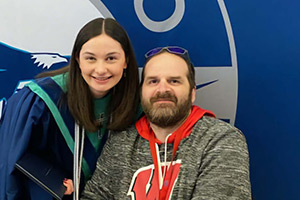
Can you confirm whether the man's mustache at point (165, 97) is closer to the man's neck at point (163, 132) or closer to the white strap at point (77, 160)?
the man's neck at point (163, 132)

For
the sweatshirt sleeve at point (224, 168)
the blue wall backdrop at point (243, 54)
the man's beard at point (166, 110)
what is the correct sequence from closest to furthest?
the sweatshirt sleeve at point (224, 168) → the man's beard at point (166, 110) → the blue wall backdrop at point (243, 54)

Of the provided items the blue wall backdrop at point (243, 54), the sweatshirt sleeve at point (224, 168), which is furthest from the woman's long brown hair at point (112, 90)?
the sweatshirt sleeve at point (224, 168)

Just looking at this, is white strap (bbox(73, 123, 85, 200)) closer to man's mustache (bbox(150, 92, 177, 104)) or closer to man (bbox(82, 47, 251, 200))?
man (bbox(82, 47, 251, 200))

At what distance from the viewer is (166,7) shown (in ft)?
5.06

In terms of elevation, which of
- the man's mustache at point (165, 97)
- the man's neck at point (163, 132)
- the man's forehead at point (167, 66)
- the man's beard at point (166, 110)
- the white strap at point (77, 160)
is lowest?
the white strap at point (77, 160)

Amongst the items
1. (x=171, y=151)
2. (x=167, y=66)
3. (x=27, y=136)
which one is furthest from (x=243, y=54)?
(x=27, y=136)

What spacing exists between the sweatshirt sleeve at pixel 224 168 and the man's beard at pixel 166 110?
0.13 metres

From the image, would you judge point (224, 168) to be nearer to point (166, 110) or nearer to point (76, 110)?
point (166, 110)

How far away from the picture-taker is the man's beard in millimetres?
1240

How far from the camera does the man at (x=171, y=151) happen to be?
3.66 feet

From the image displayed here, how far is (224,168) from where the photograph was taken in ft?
3.63

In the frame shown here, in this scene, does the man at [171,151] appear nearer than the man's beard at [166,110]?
Yes

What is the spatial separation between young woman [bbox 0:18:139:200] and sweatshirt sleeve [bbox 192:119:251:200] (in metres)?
0.37

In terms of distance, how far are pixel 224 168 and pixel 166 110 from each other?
282 mm
